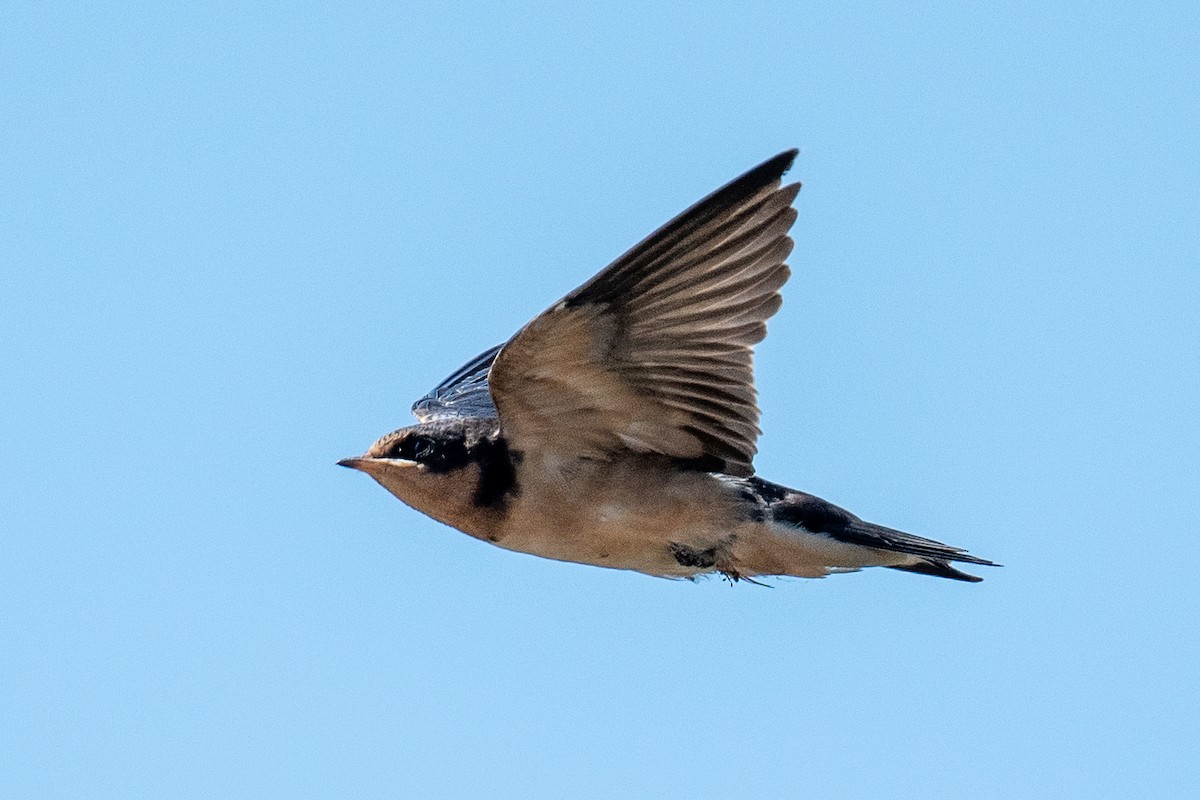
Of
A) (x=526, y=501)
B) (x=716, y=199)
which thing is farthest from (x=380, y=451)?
(x=716, y=199)

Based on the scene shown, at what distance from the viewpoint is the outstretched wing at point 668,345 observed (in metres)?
4.39

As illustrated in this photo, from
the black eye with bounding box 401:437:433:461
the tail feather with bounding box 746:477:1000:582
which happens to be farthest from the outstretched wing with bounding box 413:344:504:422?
the tail feather with bounding box 746:477:1000:582

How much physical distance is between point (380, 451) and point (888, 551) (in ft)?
4.35

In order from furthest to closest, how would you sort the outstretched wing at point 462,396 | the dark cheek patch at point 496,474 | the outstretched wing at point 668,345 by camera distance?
the outstretched wing at point 462,396 → the dark cheek patch at point 496,474 → the outstretched wing at point 668,345

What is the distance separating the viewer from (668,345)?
4.67m

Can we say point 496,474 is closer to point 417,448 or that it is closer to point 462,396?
point 417,448

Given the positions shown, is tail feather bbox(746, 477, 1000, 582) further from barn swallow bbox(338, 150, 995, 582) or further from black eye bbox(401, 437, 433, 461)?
black eye bbox(401, 437, 433, 461)

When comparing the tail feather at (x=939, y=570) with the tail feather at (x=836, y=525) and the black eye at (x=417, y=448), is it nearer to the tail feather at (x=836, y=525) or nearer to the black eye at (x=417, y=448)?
the tail feather at (x=836, y=525)

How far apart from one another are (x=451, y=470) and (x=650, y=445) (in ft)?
1.63

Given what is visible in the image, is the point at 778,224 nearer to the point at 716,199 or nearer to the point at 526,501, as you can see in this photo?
the point at 716,199

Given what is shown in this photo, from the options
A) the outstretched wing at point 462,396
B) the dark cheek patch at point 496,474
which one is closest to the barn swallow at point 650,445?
the dark cheek patch at point 496,474

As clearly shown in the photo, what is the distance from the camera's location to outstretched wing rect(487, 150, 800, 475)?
4.39 metres

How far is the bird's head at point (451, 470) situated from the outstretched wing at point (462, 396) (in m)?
0.75

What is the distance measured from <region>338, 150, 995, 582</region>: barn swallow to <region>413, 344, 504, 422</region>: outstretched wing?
2.88ft
